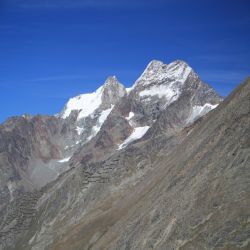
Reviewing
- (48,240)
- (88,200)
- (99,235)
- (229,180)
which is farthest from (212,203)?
(88,200)

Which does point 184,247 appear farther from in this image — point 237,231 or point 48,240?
point 48,240

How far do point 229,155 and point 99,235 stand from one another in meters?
45.6

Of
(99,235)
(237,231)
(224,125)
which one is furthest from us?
(99,235)

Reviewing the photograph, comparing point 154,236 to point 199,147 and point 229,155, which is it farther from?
point 199,147

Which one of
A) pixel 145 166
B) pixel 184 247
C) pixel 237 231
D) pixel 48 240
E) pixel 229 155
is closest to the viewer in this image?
pixel 237 231

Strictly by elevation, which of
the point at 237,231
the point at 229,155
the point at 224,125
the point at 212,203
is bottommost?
the point at 237,231

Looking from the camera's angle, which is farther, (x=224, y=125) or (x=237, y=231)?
Result: (x=224, y=125)

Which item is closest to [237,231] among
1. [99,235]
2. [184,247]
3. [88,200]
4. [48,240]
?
[184,247]

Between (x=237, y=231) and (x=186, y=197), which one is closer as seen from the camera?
(x=237, y=231)

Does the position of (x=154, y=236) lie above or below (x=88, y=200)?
below

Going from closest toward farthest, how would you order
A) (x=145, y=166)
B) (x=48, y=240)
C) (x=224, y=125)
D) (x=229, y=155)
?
(x=229, y=155), (x=224, y=125), (x=48, y=240), (x=145, y=166)

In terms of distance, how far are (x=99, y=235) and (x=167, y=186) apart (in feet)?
82.8

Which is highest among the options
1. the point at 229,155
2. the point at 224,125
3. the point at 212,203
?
the point at 224,125

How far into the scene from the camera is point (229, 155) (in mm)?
83312
